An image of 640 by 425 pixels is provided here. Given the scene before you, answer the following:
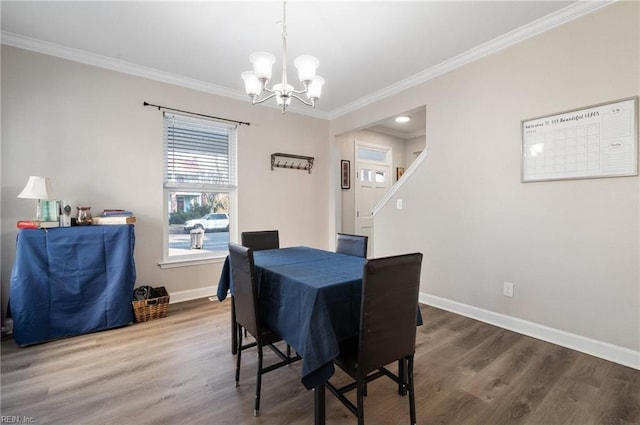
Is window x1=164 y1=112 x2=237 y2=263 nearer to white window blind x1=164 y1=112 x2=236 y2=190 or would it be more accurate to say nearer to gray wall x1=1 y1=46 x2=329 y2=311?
white window blind x1=164 y1=112 x2=236 y2=190

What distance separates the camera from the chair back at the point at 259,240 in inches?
110

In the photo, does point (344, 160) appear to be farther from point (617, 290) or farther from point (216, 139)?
point (617, 290)

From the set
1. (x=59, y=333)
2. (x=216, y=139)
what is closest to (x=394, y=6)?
(x=216, y=139)

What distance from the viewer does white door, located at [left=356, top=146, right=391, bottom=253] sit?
5.33 meters

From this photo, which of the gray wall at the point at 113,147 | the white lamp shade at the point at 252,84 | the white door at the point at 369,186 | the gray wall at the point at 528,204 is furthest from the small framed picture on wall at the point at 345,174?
the white lamp shade at the point at 252,84

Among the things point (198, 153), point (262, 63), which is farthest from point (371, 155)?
point (262, 63)

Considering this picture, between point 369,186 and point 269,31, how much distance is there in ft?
11.4

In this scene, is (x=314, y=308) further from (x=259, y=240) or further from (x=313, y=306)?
(x=259, y=240)

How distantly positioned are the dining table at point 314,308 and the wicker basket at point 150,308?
167cm

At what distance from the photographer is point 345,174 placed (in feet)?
16.8

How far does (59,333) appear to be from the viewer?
2.54 metres

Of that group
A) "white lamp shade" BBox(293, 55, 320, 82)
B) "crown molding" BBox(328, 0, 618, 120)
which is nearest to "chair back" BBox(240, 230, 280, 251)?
"white lamp shade" BBox(293, 55, 320, 82)

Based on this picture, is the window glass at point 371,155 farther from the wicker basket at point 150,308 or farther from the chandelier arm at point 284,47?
the wicker basket at point 150,308

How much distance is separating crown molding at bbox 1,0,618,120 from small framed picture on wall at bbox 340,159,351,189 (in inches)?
48.3
